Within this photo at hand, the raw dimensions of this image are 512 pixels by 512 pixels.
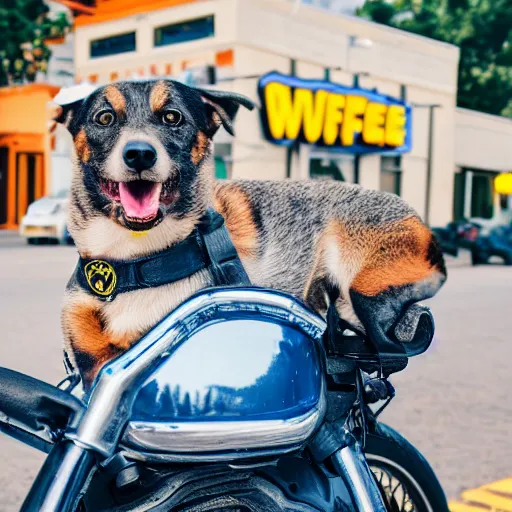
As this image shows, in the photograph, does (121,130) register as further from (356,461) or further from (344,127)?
(344,127)

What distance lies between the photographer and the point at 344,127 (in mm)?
16953

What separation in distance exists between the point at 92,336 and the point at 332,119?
15407mm

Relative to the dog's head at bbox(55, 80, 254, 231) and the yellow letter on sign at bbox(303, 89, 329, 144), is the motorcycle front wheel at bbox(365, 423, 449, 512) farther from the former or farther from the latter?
the yellow letter on sign at bbox(303, 89, 329, 144)

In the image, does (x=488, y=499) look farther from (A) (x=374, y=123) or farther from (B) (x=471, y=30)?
(B) (x=471, y=30)

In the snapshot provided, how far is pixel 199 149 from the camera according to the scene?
1.67 metres

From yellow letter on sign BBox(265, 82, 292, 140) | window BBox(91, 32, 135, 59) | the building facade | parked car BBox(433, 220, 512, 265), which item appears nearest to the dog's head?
window BBox(91, 32, 135, 59)

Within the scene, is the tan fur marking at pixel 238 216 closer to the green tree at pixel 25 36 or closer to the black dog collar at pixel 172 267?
the black dog collar at pixel 172 267

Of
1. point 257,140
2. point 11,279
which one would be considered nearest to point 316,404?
point 11,279

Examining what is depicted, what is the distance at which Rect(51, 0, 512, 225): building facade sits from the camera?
52.5 ft

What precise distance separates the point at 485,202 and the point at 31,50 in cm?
1565

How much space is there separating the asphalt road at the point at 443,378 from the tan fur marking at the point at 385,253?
67 cm

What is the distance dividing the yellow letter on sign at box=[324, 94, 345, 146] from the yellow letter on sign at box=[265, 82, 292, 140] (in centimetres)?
85

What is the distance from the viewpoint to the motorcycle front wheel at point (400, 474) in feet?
6.52

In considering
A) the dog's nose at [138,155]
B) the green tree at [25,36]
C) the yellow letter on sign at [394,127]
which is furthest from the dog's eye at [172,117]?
the green tree at [25,36]
